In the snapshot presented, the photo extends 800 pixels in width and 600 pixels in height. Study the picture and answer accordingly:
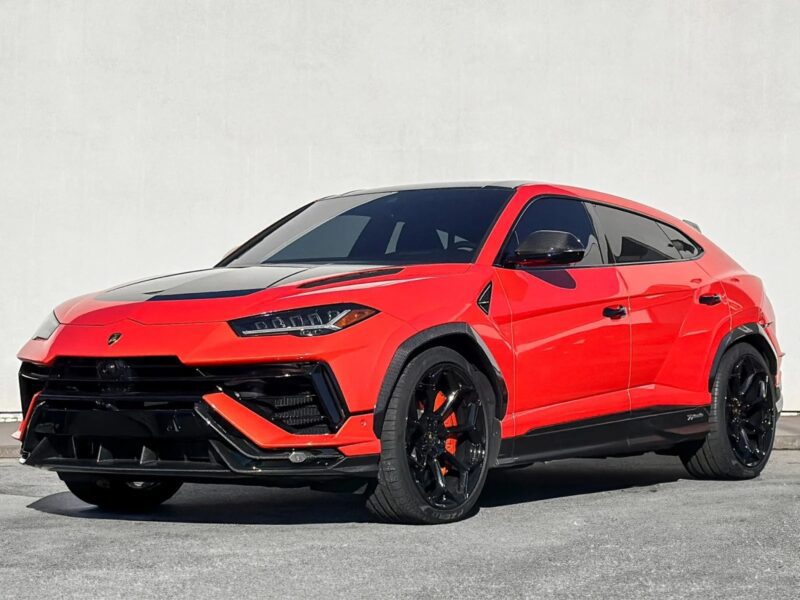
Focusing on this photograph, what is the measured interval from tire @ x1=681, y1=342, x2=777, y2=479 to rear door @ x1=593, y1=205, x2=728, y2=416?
0.24m

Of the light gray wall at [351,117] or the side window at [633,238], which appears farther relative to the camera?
the light gray wall at [351,117]

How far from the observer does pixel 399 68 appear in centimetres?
1399

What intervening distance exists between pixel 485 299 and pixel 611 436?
4.27 feet

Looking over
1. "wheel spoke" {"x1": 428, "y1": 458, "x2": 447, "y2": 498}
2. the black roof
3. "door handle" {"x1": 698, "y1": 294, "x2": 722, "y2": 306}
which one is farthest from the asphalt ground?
the black roof

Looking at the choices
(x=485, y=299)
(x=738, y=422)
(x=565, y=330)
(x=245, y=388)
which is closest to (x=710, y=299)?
(x=738, y=422)

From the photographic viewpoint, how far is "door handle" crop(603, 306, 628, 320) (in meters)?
7.17

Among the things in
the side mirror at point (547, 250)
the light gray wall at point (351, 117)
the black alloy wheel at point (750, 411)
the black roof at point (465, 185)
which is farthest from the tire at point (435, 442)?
the light gray wall at point (351, 117)

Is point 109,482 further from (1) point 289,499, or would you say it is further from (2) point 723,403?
(2) point 723,403

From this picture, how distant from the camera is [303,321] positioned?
5.76 m

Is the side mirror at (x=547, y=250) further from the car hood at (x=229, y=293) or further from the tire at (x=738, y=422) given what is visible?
the tire at (x=738, y=422)

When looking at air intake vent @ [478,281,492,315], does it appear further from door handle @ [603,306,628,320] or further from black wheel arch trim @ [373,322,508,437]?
door handle @ [603,306,628,320]

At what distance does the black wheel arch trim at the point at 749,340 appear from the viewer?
8141 mm

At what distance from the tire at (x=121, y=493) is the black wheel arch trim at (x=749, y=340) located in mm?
3226

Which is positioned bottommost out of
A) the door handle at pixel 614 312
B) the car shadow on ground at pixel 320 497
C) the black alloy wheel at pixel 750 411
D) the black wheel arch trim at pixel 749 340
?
the car shadow on ground at pixel 320 497
